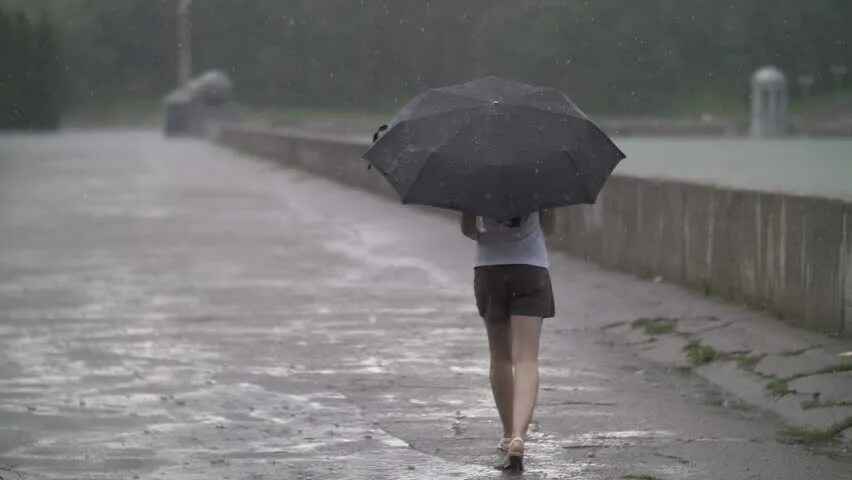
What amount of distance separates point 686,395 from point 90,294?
655cm

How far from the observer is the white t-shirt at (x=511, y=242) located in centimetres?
723

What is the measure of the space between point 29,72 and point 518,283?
31.0 meters

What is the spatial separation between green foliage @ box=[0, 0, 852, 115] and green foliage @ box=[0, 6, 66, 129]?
2.03 ft

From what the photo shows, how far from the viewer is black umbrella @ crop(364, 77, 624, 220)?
22.6 ft

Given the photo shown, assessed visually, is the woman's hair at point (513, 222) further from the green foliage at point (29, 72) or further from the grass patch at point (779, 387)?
the green foliage at point (29, 72)

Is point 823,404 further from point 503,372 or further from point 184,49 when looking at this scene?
point 184,49

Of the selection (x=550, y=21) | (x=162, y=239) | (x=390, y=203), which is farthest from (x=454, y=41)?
(x=162, y=239)

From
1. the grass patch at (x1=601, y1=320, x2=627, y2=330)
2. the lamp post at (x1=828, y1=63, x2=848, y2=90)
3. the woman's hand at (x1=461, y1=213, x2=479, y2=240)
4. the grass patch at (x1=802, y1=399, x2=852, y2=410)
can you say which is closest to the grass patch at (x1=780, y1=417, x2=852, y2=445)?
the grass patch at (x1=802, y1=399, x2=852, y2=410)

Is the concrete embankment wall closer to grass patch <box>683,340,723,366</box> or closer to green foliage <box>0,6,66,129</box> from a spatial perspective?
grass patch <box>683,340,723,366</box>

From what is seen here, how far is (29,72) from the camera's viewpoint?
36.8 m

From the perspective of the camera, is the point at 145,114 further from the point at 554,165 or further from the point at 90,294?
the point at 554,165

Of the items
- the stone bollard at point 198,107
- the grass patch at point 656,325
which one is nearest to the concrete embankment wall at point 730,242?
the grass patch at point 656,325

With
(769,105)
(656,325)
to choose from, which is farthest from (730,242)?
(769,105)

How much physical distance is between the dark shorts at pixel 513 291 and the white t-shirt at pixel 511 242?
30 millimetres
